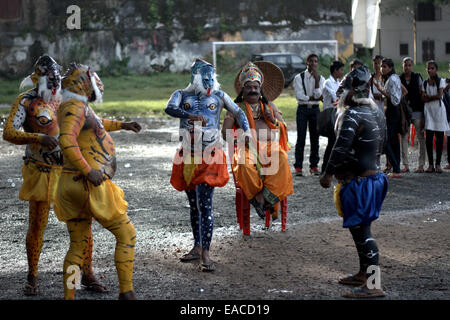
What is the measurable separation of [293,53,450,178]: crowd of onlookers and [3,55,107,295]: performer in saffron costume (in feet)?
20.4

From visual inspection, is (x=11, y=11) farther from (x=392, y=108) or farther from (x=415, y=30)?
(x=392, y=108)

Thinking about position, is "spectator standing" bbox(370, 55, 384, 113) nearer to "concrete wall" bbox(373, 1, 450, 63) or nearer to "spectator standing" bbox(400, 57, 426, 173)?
"spectator standing" bbox(400, 57, 426, 173)

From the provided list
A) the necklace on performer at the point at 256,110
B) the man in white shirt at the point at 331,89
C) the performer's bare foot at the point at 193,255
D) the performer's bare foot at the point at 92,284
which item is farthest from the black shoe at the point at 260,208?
the man in white shirt at the point at 331,89

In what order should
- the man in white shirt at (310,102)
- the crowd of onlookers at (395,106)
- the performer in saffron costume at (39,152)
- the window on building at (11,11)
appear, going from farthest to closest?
the window on building at (11,11), the man in white shirt at (310,102), the crowd of onlookers at (395,106), the performer in saffron costume at (39,152)

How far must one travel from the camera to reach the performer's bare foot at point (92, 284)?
5.71 meters

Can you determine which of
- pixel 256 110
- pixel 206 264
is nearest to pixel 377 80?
pixel 256 110

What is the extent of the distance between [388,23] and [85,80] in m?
39.0

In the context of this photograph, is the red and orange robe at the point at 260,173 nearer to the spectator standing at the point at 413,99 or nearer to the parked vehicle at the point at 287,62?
the spectator standing at the point at 413,99

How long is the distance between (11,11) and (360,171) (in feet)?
105

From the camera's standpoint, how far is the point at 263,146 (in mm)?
7738

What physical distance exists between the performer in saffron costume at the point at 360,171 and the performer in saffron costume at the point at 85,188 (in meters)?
1.64

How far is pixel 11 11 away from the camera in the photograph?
34.5 meters

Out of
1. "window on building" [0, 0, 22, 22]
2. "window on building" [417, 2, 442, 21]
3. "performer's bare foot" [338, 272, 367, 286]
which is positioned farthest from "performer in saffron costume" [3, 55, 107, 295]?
"window on building" [417, 2, 442, 21]

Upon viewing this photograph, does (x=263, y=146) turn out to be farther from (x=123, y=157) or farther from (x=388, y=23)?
(x=388, y=23)
